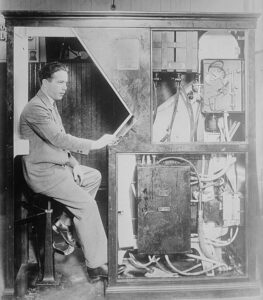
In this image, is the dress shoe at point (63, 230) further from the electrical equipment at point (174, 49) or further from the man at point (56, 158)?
the electrical equipment at point (174, 49)

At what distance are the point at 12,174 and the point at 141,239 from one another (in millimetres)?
1172

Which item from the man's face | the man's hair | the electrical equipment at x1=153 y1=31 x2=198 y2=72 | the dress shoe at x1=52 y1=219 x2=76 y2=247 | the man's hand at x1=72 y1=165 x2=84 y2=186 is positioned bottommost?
the dress shoe at x1=52 y1=219 x2=76 y2=247

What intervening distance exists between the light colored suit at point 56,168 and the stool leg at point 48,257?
0.67 ft

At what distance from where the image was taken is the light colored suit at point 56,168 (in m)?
2.85

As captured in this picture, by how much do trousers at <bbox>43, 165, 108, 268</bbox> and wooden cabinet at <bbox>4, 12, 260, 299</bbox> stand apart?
16 centimetres

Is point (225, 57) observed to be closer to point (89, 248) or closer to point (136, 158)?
point (136, 158)

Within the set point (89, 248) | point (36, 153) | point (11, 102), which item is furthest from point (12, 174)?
point (89, 248)

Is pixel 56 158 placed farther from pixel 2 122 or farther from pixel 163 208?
pixel 2 122

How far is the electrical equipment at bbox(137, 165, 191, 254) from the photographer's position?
292 cm

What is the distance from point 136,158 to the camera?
3.29 meters

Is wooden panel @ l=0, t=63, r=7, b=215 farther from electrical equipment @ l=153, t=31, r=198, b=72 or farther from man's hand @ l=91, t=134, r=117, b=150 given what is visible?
electrical equipment @ l=153, t=31, r=198, b=72

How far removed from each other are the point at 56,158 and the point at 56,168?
3.3 inches

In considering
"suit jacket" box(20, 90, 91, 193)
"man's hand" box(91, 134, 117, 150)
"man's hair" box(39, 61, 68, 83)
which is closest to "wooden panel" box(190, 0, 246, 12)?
"man's hair" box(39, 61, 68, 83)

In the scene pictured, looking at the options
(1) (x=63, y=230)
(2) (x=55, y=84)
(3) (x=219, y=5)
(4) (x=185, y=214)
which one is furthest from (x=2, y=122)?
(3) (x=219, y=5)
